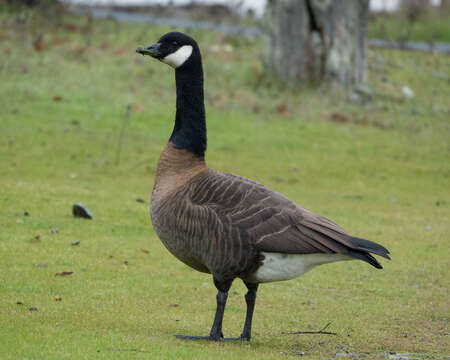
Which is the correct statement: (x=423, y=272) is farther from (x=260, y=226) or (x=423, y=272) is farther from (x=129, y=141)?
(x=129, y=141)

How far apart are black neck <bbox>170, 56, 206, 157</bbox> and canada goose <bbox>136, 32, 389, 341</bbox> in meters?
0.51

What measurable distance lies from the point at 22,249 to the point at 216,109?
14.6 meters

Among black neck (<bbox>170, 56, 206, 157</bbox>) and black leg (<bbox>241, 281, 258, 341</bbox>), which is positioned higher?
black neck (<bbox>170, 56, 206, 157</bbox>)

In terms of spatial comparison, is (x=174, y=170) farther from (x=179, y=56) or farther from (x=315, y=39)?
(x=315, y=39)

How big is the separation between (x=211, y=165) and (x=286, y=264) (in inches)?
479

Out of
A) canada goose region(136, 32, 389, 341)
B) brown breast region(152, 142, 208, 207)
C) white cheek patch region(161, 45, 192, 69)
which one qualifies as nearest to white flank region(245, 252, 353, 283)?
canada goose region(136, 32, 389, 341)

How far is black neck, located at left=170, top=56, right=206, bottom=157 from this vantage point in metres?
7.54

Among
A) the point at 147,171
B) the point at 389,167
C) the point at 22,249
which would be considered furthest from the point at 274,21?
the point at 22,249

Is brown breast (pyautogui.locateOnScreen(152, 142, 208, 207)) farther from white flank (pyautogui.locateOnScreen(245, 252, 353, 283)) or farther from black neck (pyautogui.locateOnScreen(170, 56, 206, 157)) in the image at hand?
white flank (pyautogui.locateOnScreen(245, 252, 353, 283))

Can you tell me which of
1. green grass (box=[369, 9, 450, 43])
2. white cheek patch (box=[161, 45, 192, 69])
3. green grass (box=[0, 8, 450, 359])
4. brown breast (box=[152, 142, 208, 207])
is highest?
white cheek patch (box=[161, 45, 192, 69])

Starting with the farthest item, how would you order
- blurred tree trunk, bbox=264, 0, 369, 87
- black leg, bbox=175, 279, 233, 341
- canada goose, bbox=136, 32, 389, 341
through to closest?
blurred tree trunk, bbox=264, 0, 369, 87, black leg, bbox=175, 279, 233, 341, canada goose, bbox=136, 32, 389, 341

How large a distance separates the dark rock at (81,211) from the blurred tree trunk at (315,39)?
16.3 m

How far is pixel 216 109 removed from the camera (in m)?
24.4

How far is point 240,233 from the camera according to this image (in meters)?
6.57
